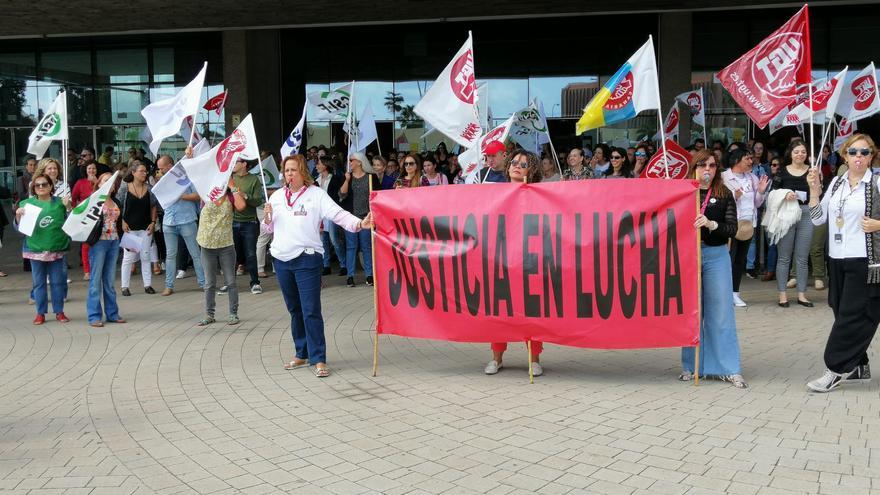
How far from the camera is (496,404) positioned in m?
6.30

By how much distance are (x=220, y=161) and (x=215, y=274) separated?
167 centimetres

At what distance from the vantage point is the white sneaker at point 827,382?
6438 millimetres

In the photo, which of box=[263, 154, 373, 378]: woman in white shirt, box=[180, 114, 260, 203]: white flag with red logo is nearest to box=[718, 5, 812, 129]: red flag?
box=[263, 154, 373, 378]: woman in white shirt

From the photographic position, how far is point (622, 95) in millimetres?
7305

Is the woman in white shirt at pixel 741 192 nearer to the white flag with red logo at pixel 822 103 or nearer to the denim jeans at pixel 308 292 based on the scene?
the white flag with red logo at pixel 822 103

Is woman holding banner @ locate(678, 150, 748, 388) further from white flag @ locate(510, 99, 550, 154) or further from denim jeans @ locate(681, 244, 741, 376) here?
white flag @ locate(510, 99, 550, 154)

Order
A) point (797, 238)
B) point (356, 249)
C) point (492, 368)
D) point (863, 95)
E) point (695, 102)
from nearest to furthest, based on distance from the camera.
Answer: point (492, 368) < point (797, 238) < point (863, 95) < point (356, 249) < point (695, 102)

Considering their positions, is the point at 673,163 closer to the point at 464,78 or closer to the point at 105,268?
the point at 464,78

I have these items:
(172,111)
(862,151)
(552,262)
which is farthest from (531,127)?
(862,151)

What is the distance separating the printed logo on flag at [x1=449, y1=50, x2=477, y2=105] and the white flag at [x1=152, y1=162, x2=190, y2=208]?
3.12 metres

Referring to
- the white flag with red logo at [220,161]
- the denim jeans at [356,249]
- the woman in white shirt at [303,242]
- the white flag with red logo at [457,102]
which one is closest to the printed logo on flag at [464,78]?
the white flag with red logo at [457,102]

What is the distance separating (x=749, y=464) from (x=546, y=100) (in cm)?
1896

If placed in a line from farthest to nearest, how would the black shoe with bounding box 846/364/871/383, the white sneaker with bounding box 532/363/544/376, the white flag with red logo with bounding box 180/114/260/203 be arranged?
the white flag with red logo with bounding box 180/114/260/203
the white sneaker with bounding box 532/363/544/376
the black shoe with bounding box 846/364/871/383

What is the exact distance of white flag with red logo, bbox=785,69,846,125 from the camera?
388 inches
